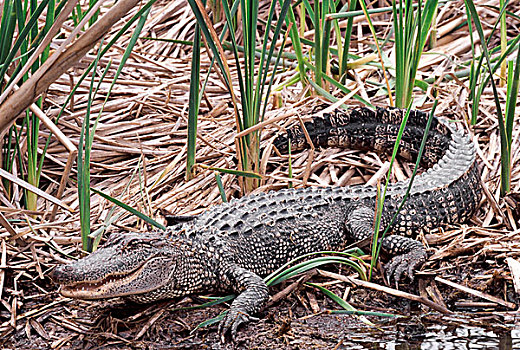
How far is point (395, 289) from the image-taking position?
292 centimetres

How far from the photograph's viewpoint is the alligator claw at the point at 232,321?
264 cm

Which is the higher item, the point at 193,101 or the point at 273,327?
the point at 193,101

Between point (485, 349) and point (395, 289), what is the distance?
588 mm

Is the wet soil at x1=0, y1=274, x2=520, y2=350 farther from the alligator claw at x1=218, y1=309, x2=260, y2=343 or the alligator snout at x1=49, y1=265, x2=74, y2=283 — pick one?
the alligator snout at x1=49, y1=265, x2=74, y2=283

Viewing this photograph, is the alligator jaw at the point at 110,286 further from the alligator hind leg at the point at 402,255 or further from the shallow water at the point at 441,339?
the alligator hind leg at the point at 402,255

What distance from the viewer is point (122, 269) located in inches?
109

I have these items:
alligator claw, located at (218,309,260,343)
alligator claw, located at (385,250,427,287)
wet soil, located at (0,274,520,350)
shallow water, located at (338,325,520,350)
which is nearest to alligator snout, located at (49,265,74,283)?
wet soil, located at (0,274,520,350)

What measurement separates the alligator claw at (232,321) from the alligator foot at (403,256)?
735mm

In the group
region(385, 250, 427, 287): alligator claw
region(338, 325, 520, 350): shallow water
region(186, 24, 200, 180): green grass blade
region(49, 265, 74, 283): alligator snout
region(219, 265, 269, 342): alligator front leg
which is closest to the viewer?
region(338, 325, 520, 350): shallow water

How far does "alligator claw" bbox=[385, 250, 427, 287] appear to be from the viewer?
2994 millimetres

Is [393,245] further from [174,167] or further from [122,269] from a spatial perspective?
[174,167]

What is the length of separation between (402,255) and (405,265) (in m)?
0.11

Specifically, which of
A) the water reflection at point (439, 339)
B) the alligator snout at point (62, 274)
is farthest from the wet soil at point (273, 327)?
the alligator snout at point (62, 274)

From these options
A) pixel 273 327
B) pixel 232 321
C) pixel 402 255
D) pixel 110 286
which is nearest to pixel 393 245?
pixel 402 255
